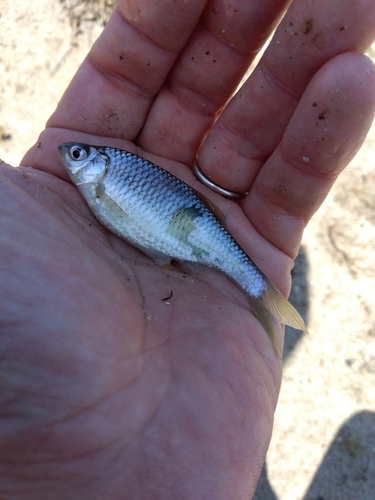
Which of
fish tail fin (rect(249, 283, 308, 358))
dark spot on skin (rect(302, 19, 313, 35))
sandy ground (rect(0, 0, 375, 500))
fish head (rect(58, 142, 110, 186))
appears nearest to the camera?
dark spot on skin (rect(302, 19, 313, 35))

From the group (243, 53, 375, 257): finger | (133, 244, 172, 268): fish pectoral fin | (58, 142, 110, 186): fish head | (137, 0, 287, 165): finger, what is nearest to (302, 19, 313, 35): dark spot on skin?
(243, 53, 375, 257): finger

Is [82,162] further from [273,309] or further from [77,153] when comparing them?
[273,309]

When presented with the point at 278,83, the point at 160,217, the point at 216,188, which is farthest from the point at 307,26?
the point at 160,217

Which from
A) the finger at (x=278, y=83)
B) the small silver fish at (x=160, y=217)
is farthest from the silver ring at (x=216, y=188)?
the small silver fish at (x=160, y=217)

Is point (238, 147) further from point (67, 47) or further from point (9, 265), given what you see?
point (67, 47)

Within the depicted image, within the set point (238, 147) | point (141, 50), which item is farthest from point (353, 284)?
point (141, 50)

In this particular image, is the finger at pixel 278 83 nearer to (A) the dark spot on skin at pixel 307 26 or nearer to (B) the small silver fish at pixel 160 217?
(A) the dark spot on skin at pixel 307 26

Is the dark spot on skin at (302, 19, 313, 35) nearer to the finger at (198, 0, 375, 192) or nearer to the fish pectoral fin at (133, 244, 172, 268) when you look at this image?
the finger at (198, 0, 375, 192)
